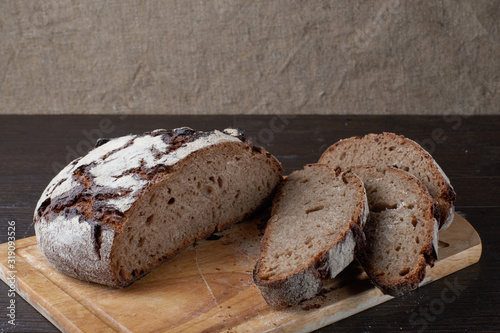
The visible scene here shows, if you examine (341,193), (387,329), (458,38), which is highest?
(458,38)

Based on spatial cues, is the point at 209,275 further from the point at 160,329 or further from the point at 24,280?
the point at 24,280

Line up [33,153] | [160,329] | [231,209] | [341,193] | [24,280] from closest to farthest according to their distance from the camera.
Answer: [160,329] → [24,280] → [341,193] → [231,209] → [33,153]

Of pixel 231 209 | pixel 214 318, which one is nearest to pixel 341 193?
pixel 231 209

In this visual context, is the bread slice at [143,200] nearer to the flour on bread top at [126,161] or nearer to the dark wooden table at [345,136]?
the flour on bread top at [126,161]

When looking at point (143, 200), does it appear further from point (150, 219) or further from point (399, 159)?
point (399, 159)

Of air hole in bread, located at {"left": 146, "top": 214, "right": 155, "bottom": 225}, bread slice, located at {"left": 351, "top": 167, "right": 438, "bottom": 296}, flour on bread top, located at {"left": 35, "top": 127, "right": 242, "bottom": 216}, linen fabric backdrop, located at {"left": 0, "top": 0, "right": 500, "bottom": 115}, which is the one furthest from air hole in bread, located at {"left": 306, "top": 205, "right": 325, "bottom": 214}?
linen fabric backdrop, located at {"left": 0, "top": 0, "right": 500, "bottom": 115}

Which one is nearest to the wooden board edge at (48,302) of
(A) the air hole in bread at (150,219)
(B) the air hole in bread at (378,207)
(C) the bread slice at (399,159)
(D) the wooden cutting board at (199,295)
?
(D) the wooden cutting board at (199,295)

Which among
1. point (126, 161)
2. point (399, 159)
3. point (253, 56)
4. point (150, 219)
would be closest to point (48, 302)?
point (150, 219)
